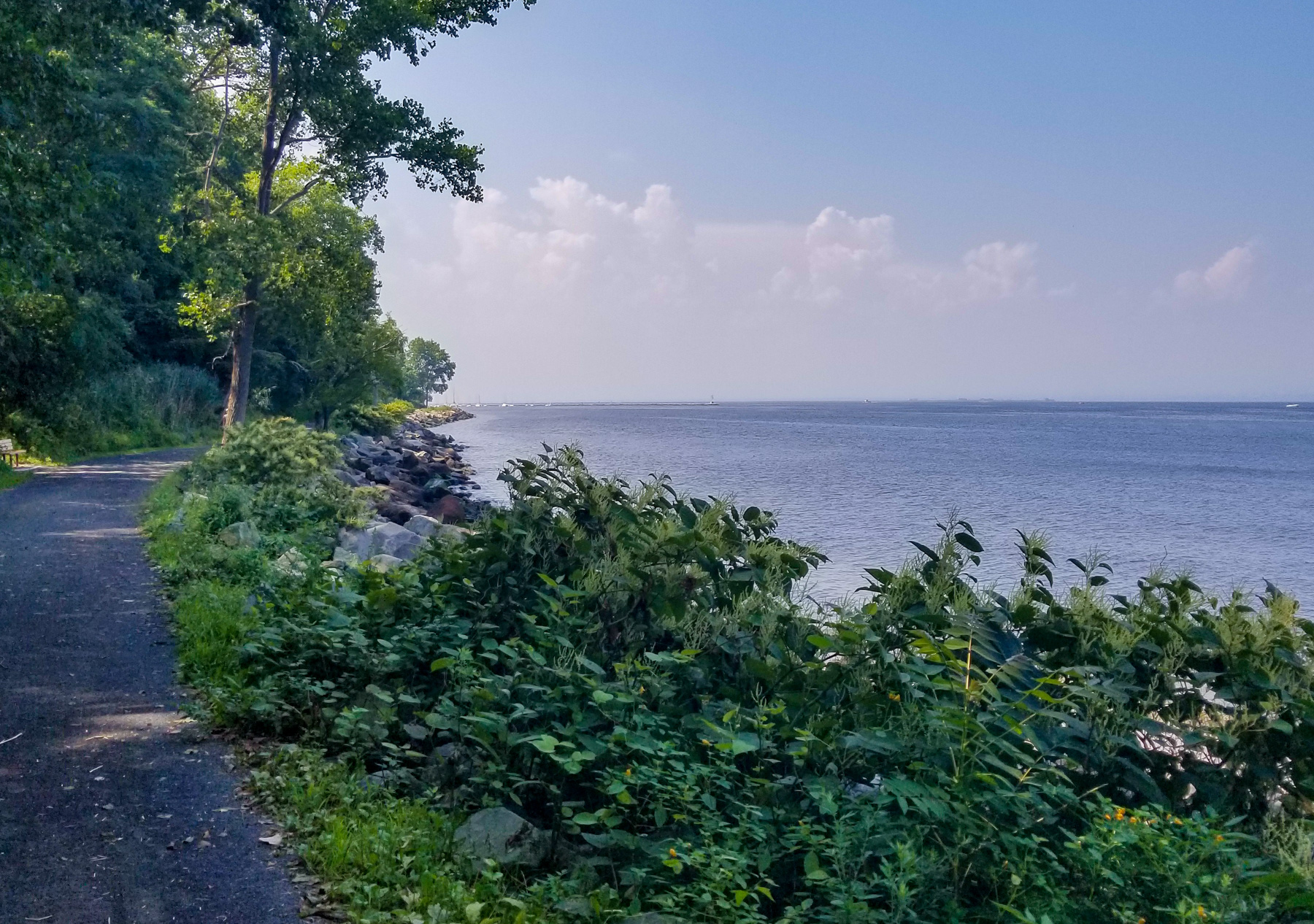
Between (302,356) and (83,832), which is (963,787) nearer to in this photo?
(83,832)

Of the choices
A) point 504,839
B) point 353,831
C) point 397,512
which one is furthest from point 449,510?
point 504,839

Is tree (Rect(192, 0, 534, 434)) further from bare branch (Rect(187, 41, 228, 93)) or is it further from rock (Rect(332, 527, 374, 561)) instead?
rock (Rect(332, 527, 374, 561))

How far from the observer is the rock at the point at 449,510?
22.5m

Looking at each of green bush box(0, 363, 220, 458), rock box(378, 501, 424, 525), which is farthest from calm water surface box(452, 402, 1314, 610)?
green bush box(0, 363, 220, 458)

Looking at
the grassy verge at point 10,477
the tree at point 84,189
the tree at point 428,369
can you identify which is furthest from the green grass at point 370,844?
the tree at point 428,369

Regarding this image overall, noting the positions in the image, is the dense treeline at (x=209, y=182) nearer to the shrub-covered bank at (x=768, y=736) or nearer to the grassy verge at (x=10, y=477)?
the grassy verge at (x=10, y=477)

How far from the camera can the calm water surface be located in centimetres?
2134

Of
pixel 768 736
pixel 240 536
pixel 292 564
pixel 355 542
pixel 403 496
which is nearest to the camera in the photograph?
pixel 768 736

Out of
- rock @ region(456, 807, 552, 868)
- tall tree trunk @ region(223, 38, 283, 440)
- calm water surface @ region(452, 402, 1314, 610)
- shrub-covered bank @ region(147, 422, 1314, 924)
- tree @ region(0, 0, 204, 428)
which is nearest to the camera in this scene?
shrub-covered bank @ region(147, 422, 1314, 924)

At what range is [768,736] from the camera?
16.0 ft

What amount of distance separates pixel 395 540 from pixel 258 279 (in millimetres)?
10167

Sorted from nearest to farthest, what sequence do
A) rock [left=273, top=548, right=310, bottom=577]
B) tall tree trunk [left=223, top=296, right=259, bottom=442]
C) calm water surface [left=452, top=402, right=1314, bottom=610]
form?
rock [left=273, top=548, right=310, bottom=577], calm water surface [left=452, top=402, right=1314, bottom=610], tall tree trunk [left=223, top=296, right=259, bottom=442]

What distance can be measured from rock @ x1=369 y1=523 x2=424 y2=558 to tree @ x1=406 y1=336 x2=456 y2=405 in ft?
404

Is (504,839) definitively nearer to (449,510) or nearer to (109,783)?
(109,783)
